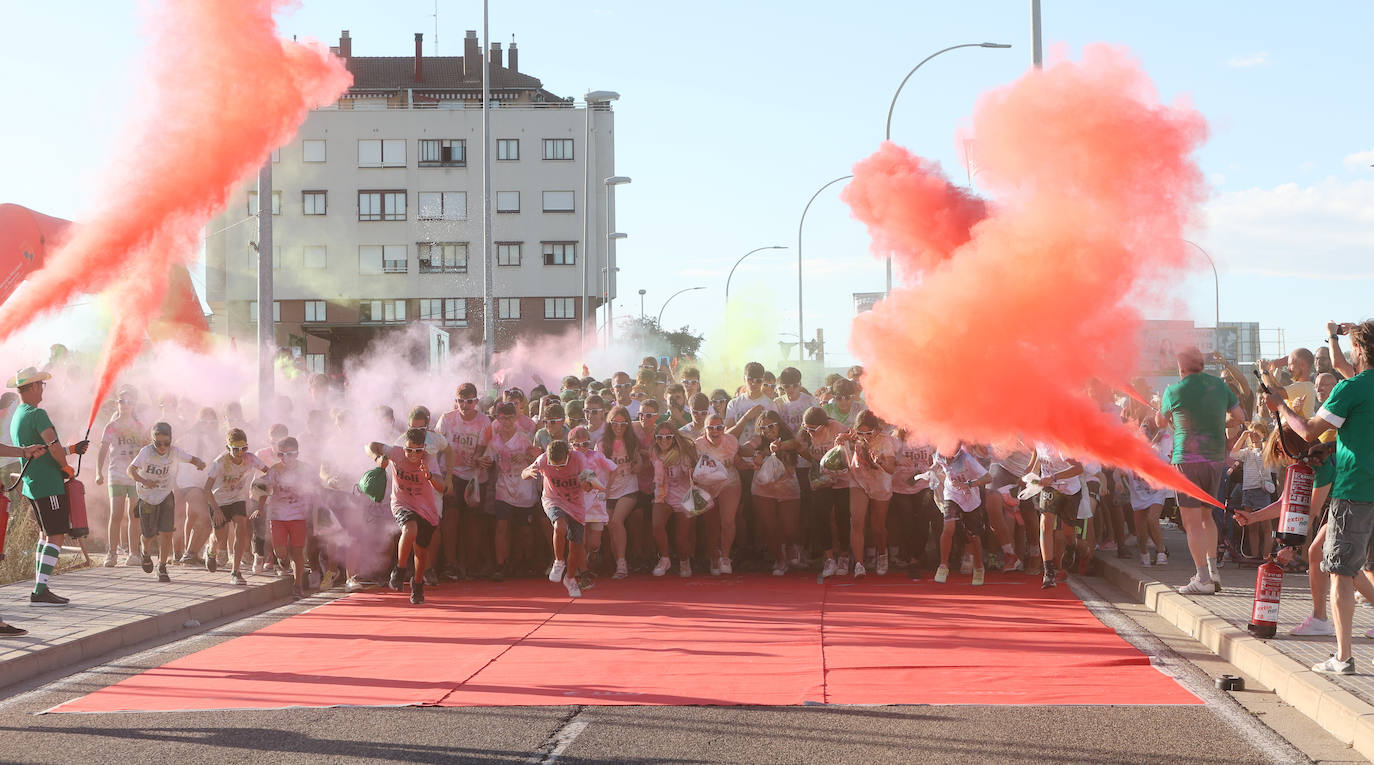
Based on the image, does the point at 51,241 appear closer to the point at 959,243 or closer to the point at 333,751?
the point at 959,243

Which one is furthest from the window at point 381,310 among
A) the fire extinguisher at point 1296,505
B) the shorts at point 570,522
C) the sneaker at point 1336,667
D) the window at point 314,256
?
the sneaker at point 1336,667

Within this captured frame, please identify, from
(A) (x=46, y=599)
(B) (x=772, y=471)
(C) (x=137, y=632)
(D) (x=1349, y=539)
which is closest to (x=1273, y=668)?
(D) (x=1349, y=539)

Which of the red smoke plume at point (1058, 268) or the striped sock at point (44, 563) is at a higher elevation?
the red smoke plume at point (1058, 268)

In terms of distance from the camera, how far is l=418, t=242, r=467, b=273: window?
2499 inches

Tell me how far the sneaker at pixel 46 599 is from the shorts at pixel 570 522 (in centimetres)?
393

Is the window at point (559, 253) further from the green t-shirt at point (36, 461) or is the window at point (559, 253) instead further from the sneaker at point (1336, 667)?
the sneaker at point (1336, 667)

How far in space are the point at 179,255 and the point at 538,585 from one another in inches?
190

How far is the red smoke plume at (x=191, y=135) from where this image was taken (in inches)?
474

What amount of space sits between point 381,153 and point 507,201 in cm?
637

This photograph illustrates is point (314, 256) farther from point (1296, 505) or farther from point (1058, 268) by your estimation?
point (1296, 505)

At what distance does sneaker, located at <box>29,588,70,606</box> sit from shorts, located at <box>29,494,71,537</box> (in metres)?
0.46

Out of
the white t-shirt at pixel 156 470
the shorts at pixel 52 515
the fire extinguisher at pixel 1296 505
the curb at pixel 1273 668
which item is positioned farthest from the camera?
the white t-shirt at pixel 156 470

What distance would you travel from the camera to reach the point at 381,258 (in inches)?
2518

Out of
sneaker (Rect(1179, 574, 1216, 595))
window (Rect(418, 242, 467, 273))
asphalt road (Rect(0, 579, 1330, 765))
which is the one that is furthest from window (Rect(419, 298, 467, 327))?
asphalt road (Rect(0, 579, 1330, 765))
